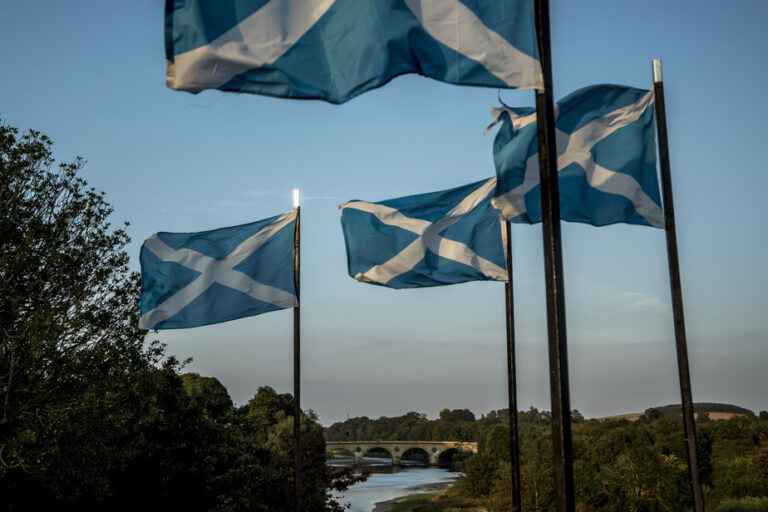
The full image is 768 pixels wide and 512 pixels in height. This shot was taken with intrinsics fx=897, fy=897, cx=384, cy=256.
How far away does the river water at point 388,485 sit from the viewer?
11625 cm

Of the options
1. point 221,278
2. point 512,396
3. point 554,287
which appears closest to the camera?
point 554,287

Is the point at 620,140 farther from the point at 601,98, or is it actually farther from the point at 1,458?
the point at 1,458

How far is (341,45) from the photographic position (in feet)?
30.1

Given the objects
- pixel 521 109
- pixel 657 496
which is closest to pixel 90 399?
pixel 521 109

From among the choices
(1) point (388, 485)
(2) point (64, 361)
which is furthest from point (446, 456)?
(2) point (64, 361)

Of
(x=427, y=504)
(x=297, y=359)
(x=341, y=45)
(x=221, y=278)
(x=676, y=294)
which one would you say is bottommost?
(x=427, y=504)

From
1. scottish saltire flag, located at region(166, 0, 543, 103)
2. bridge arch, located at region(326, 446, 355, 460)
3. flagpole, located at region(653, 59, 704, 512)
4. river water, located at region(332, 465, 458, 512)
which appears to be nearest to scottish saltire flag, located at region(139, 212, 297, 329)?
flagpole, located at region(653, 59, 704, 512)

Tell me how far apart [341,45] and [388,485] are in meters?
143

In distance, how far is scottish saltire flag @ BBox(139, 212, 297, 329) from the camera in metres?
17.6

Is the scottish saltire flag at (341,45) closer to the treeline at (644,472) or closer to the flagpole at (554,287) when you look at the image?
the flagpole at (554,287)

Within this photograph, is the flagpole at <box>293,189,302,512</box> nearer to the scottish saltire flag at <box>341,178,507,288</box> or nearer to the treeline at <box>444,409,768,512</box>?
the scottish saltire flag at <box>341,178,507,288</box>

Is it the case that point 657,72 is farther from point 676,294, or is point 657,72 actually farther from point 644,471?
point 644,471

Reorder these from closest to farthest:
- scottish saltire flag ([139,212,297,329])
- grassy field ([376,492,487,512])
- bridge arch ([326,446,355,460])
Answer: scottish saltire flag ([139,212,297,329]) < grassy field ([376,492,487,512]) < bridge arch ([326,446,355,460])

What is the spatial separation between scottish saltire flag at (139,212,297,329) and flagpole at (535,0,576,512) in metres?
9.85
